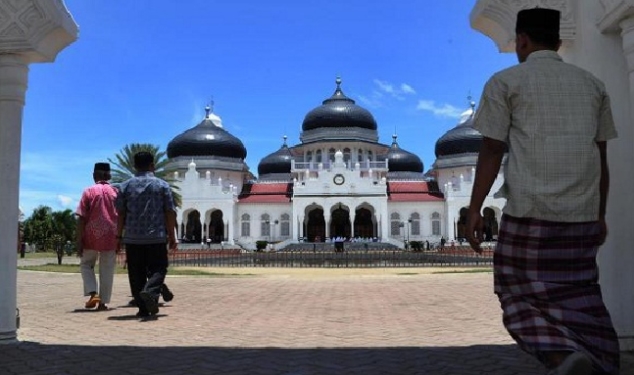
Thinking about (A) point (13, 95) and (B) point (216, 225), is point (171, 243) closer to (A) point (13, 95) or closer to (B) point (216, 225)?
(A) point (13, 95)

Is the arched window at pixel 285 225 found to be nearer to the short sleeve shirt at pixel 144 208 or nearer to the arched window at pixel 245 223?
the arched window at pixel 245 223

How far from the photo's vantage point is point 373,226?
59406 mm

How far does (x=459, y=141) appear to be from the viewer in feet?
206

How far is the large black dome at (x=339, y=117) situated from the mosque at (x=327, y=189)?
0.11 m

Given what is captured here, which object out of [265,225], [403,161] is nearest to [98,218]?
[265,225]

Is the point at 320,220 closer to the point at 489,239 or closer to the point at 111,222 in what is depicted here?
the point at 489,239

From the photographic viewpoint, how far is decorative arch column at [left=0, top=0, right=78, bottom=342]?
4.98 m

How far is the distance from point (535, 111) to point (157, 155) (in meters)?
42.8

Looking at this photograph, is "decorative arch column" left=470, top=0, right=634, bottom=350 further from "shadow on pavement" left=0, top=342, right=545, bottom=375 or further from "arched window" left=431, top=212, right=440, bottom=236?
"arched window" left=431, top=212, right=440, bottom=236

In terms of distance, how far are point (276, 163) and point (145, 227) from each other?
62655mm

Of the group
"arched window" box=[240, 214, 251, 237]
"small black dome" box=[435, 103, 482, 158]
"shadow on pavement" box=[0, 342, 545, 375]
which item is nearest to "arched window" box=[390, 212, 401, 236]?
"small black dome" box=[435, 103, 482, 158]

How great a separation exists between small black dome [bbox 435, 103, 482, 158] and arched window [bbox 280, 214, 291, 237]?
64.5ft

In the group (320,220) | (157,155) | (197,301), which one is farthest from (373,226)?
(197,301)

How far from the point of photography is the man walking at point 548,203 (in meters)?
2.71
